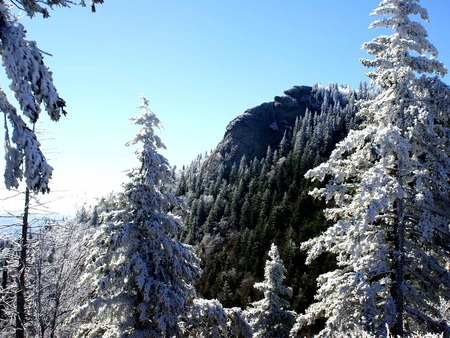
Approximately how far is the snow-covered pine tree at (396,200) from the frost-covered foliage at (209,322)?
2722 mm

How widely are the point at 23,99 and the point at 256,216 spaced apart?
3612 inches

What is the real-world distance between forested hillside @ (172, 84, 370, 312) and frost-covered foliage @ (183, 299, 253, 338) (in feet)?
127

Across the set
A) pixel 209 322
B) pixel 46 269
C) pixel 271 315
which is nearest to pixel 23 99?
pixel 46 269

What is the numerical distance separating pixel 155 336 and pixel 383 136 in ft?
27.8

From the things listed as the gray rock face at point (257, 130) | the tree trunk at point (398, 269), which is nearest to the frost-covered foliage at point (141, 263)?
the tree trunk at point (398, 269)

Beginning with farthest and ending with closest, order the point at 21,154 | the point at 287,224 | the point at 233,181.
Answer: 1. the point at 233,181
2. the point at 287,224
3. the point at 21,154

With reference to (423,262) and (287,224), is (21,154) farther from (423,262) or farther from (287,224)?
(287,224)

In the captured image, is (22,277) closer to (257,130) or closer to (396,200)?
(396,200)

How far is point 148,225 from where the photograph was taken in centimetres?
1062

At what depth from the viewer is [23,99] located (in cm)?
374

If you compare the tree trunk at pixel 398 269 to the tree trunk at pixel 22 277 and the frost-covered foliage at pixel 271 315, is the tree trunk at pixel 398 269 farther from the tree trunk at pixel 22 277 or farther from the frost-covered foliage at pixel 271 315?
the frost-covered foliage at pixel 271 315

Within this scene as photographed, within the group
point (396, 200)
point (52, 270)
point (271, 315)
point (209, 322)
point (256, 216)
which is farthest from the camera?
point (256, 216)

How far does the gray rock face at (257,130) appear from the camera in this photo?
138250 mm

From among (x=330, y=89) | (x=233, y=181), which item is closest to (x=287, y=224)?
(x=233, y=181)
